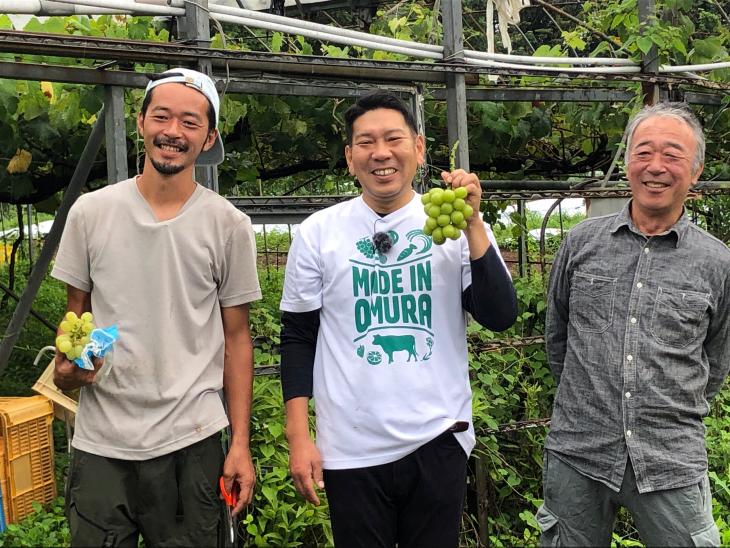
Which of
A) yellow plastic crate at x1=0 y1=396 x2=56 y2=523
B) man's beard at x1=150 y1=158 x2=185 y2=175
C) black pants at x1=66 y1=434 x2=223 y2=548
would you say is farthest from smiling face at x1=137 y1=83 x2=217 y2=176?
yellow plastic crate at x1=0 y1=396 x2=56 y2=523

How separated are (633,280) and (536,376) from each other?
233 centimetres

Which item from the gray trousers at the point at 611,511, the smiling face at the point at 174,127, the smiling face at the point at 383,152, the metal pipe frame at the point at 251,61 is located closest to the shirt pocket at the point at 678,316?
the gray trousers at the point at 611,511

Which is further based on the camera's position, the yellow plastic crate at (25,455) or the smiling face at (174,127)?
the yellow plastic crate at (25,455)

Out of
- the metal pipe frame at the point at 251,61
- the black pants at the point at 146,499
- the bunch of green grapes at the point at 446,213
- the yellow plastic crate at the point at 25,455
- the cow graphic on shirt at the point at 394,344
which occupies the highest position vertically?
the metal pipe frame at the point at 251,61

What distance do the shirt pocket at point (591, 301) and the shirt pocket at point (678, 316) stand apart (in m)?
0.14

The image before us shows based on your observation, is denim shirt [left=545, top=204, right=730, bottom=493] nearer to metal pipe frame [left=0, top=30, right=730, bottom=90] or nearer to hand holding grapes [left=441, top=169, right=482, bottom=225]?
hand holding grapes [left=441, top=169, right=482, bottom=225]

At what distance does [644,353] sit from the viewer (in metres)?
2.52

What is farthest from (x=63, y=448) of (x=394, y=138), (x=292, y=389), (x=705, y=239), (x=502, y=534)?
(x=705, y=239)

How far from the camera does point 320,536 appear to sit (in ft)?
13.3

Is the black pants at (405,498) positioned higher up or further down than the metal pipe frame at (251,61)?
further down

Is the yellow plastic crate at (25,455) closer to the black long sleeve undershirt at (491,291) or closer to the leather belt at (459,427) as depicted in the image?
the leather belt at (459,427)

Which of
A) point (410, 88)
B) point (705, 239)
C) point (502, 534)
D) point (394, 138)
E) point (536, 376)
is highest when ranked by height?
point (410, 88)

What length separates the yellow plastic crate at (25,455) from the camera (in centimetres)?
477

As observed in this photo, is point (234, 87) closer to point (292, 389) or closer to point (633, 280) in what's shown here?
point (292, 389)
